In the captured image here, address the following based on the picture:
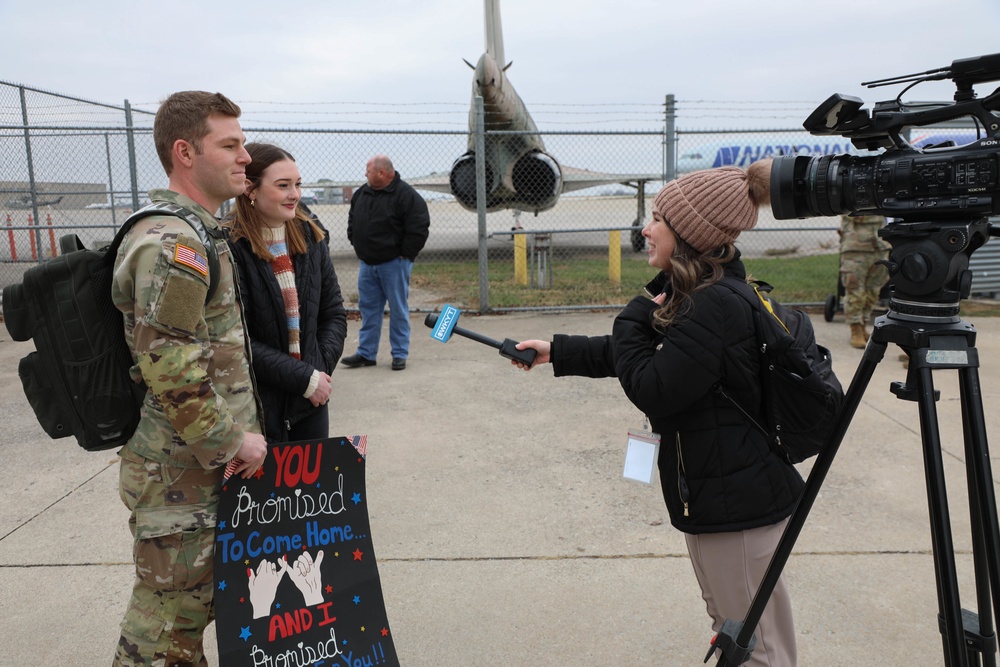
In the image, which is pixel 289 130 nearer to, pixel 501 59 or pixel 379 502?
pixel 379 502

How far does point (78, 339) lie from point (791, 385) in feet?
5.59

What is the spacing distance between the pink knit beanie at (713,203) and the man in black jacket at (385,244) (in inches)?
183

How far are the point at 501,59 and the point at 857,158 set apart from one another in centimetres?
1708

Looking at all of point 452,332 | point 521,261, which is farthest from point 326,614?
point 521,261

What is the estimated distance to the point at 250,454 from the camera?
1955mm

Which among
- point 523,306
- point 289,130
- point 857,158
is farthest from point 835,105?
point 523,306

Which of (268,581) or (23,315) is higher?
(23,315)

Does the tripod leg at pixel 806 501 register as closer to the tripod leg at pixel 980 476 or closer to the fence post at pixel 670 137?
the tripod leg at pixel 980 476

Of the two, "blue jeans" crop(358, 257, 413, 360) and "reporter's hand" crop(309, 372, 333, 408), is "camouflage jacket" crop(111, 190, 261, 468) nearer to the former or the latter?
"reporter's hand" crop(309, 372, 333, 408)

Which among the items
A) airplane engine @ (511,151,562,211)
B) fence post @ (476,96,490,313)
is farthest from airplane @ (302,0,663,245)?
fence post @ (476,96,490,313)

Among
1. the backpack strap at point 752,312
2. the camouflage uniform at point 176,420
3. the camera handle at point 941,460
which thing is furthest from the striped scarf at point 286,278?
the camera handle at point 941,460

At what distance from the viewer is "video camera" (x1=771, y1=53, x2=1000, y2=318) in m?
1.44

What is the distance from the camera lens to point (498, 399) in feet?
18.1

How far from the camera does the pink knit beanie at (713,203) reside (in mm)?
1873
